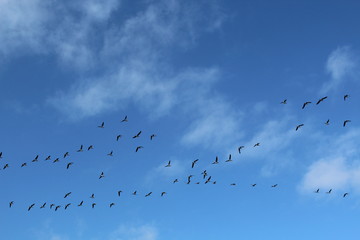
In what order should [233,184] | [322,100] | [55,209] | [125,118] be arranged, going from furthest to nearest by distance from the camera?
1. [233,184]
2. [55,209]
3. [125,118]
4. [322,100]

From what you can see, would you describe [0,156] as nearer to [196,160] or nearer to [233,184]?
[196,160]

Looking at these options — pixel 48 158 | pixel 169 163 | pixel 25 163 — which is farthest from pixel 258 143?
pixel 25 163

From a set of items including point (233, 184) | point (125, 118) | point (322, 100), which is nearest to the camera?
point (322, 100)

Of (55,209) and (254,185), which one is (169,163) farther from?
(55,209)

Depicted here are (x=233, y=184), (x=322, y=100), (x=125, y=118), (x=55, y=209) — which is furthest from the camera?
(x=233, y=184)

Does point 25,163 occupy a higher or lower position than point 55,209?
higher

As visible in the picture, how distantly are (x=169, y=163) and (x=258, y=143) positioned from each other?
15.1 meters

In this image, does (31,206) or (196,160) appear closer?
(196,160)

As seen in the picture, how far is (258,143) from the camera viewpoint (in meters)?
70.8

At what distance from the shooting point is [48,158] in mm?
72188

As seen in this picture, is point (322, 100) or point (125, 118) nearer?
point (322, 100)

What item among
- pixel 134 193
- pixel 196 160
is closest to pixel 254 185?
pixel 196 160

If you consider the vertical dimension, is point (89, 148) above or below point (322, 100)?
above

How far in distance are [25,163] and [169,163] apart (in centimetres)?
2321
